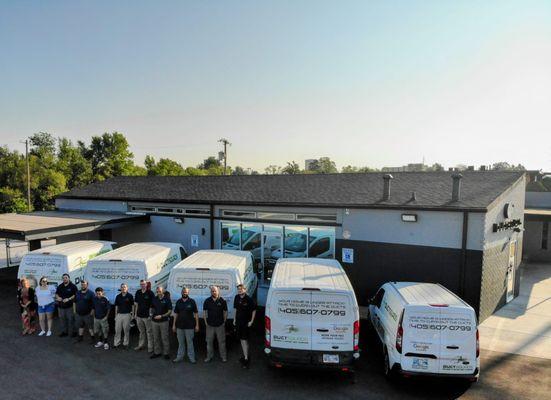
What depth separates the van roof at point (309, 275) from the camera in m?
7.47

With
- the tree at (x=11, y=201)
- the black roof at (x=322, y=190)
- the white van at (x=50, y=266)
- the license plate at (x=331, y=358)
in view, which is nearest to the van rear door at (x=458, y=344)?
the license plate at (x=331, y=358)

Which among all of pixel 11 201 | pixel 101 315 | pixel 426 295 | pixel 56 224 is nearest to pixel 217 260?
pixel 101 315

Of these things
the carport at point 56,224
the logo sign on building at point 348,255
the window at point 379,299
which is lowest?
the window at point 379,299

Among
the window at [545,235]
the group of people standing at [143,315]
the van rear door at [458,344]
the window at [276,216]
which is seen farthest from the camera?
the window at [545,235]

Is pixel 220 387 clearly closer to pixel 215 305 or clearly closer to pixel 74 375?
pixel 215 305

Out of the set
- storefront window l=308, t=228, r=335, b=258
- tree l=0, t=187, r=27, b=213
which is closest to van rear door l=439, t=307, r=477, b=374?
storefront window l=308, t=228, r=335, b=258

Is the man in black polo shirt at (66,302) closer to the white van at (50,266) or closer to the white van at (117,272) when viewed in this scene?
the white van at (117,272)

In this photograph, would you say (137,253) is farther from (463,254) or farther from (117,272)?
(463,254)

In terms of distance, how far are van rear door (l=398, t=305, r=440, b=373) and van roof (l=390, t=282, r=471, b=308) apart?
0.35 metres

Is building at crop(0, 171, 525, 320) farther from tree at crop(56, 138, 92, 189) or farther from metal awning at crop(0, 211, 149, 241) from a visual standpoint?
tree at crop(56, 138, 92, 189)

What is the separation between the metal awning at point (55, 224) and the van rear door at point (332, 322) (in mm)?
10607

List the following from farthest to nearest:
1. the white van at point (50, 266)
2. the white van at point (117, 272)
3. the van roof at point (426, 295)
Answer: the white van at point (50, 266) < the white van at point (117, 272) < the van roof at point (426, 295)

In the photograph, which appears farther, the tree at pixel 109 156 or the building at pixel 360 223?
the tree at pixel 109 156

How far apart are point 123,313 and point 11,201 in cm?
3901
